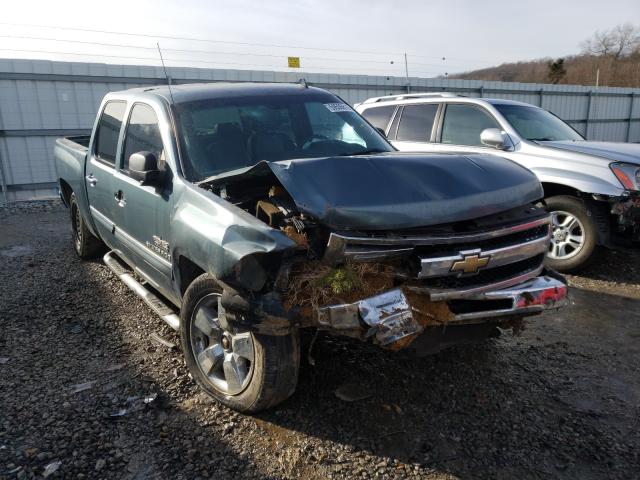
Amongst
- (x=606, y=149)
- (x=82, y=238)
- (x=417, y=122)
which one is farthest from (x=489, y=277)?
(x=82, y=238)

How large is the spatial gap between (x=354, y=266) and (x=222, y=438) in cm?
117

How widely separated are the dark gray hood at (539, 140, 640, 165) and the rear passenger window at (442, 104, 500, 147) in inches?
30.8

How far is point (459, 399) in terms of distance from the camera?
3.04 meters

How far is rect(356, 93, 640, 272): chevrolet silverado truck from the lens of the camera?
5.03 metres

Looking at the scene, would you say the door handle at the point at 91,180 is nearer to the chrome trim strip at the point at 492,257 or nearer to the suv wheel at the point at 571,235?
the chrome trim strip at the point at 492,257

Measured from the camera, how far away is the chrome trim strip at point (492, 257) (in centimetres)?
253

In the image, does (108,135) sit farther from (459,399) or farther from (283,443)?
(459,399)

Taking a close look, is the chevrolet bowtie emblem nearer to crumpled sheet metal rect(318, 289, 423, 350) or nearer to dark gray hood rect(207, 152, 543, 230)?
dark gray hood rect(207, 152, 543, 230)

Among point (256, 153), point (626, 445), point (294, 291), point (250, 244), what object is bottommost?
point (626, 445)

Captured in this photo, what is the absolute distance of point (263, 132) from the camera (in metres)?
3.73

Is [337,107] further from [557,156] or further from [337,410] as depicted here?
[557,156]

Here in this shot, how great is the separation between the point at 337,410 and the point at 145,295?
185cm

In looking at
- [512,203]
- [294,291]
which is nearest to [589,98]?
[512,203]

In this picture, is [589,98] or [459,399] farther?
[589,98]
